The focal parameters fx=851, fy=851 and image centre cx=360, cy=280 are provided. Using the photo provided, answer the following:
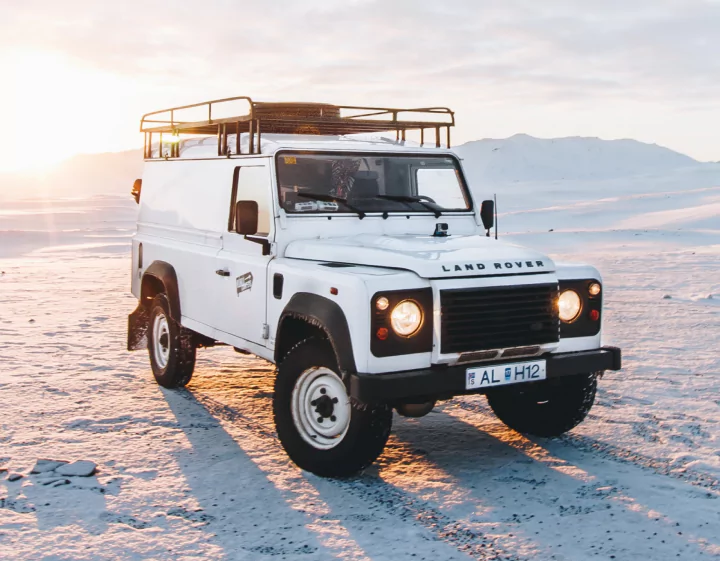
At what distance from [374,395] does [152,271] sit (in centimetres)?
370

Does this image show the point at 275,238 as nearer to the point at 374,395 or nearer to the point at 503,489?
the point at 374,395

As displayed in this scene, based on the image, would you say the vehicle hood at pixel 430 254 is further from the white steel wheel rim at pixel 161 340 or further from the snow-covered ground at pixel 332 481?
the white steel wheel rim at pixel 161 340

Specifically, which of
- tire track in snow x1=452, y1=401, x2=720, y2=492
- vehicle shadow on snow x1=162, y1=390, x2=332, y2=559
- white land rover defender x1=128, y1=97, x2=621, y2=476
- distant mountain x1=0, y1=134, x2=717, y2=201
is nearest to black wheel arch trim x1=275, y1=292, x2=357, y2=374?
white land rover defender x1=128, y1=97, x2=621, y2=476

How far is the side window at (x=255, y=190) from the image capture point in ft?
19.6

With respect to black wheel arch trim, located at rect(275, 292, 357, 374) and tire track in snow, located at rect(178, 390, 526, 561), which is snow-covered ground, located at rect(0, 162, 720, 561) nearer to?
tire track in snow, located at rect(178, 390, 526, 561)

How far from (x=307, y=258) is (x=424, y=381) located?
1325mm

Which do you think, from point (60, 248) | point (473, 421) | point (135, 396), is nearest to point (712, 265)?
point (473, 421)

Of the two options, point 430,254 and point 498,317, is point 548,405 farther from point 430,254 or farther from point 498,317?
point 430,254

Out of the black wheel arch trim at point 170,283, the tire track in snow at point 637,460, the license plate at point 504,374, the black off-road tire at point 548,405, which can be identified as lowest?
the tire track in snow at point 637,460

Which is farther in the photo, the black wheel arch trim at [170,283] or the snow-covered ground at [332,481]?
the black wheel arch trim at [170,283]

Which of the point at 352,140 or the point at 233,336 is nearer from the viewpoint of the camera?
the point at 233,336

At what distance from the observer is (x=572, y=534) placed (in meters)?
4.35

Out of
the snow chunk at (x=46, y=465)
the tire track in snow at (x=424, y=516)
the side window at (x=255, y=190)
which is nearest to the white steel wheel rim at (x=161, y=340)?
the side window at (x=255, y=190)

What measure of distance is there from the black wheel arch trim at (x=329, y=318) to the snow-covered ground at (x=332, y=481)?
833mm
